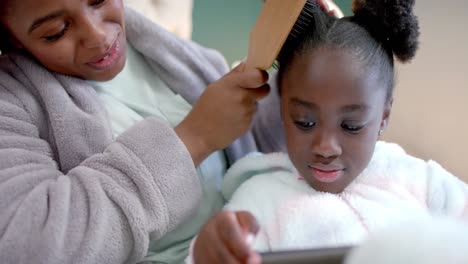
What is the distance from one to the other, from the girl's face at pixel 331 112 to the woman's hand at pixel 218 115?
0.21 ft

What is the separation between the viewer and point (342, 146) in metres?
0.59

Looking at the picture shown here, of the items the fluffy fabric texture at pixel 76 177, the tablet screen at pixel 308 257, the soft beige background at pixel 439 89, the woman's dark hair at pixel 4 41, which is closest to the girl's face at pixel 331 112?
the fluffy fabric texture at pixel 76 177

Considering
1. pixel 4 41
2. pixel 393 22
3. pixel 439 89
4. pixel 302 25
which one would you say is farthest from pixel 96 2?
pixel 439 89

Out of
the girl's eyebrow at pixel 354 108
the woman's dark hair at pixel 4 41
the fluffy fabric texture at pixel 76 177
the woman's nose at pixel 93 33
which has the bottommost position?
the fluffy fabric texture at pixel 76 177

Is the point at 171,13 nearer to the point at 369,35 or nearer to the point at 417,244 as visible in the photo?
the point at 369,35

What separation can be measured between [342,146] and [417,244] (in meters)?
0.32

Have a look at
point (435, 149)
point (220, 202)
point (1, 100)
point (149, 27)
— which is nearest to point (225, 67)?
point (149, 27)

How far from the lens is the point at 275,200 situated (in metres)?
0.66

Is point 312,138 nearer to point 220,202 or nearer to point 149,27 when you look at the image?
point 220,202

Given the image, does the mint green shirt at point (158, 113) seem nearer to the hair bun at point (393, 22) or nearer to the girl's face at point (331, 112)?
the girl's face at point (331, 112)

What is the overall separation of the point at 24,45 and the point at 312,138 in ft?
1.36

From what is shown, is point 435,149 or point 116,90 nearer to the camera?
point 116,90

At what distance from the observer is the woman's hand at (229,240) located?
0.33 metres

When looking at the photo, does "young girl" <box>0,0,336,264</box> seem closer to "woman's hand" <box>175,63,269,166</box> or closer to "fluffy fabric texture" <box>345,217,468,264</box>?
"woman's hand" <box>175,63,269,166</box>
